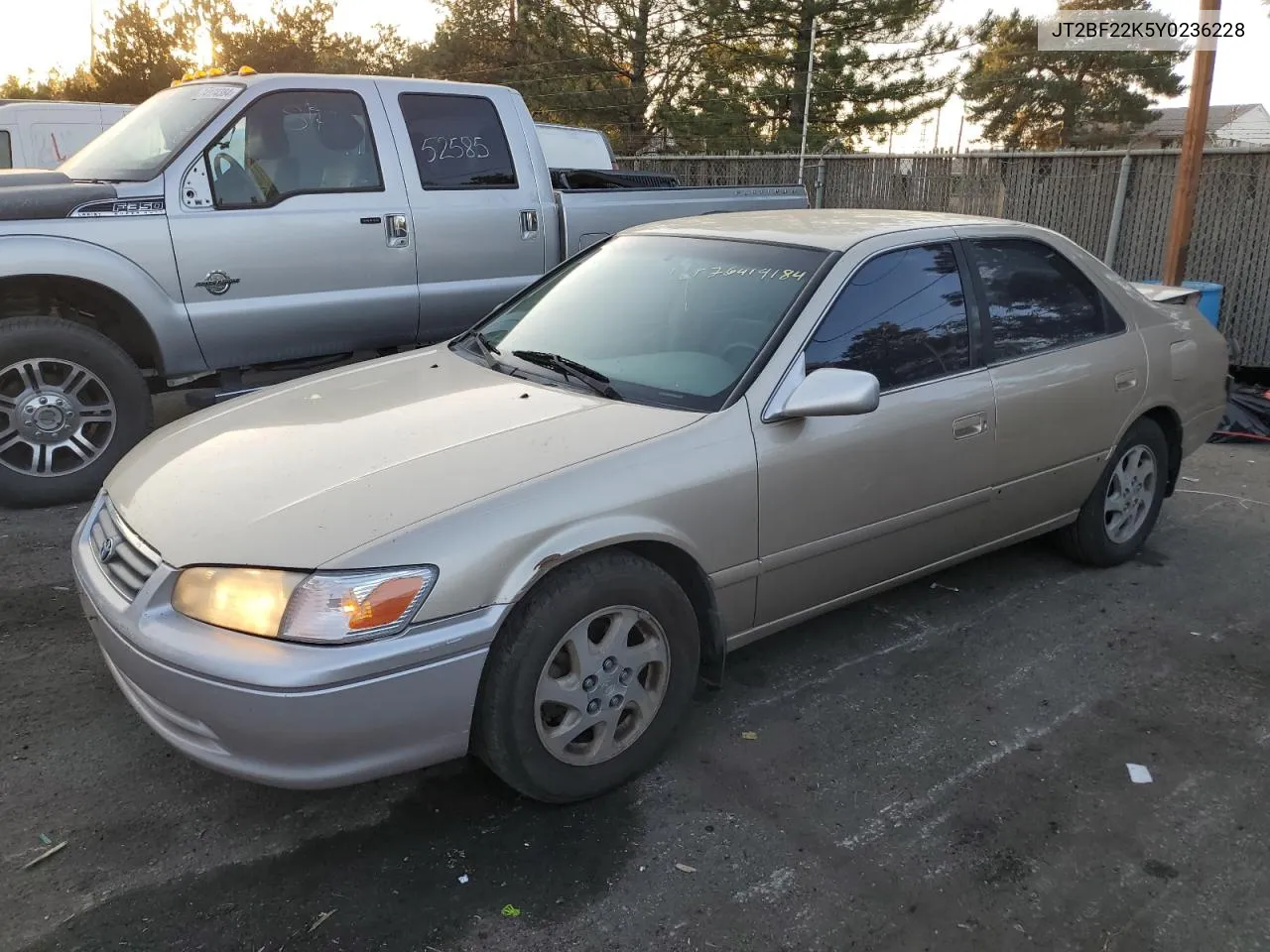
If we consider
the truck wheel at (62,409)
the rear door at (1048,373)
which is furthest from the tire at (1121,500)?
the truck wheel at (62,409)

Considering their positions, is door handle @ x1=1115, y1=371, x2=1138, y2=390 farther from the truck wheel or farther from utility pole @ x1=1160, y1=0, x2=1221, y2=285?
the truck wheel

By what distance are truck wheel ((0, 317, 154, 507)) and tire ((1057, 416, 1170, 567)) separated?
483cm

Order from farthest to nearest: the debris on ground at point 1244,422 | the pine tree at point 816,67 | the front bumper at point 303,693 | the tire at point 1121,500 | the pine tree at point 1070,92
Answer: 1. the pine tree at point 1070,92
2. the pine tree at point 816,67
3. the debris on ground at point 1244,422
4. the tire at point 1121,500
5. the front bumper at point 303,693

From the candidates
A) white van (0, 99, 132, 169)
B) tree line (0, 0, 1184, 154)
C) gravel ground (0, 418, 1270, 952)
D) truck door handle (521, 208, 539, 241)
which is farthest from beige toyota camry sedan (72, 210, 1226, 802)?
tree line (0, 0, 1184, 154)

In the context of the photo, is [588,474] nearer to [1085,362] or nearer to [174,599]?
[174,599]

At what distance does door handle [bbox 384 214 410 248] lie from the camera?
5.89m

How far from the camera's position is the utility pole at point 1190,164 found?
7.90 meters

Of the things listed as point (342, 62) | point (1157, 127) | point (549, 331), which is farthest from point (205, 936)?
point (1157, 127)

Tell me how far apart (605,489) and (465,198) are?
13.1ft

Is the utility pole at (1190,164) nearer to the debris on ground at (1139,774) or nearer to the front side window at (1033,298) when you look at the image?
the front side window at (1033,298)

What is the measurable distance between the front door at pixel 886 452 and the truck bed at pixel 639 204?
3057 mm

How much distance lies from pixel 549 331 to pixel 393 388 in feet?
2.08

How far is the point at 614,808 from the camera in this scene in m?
2.91

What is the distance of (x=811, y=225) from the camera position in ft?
12.7
